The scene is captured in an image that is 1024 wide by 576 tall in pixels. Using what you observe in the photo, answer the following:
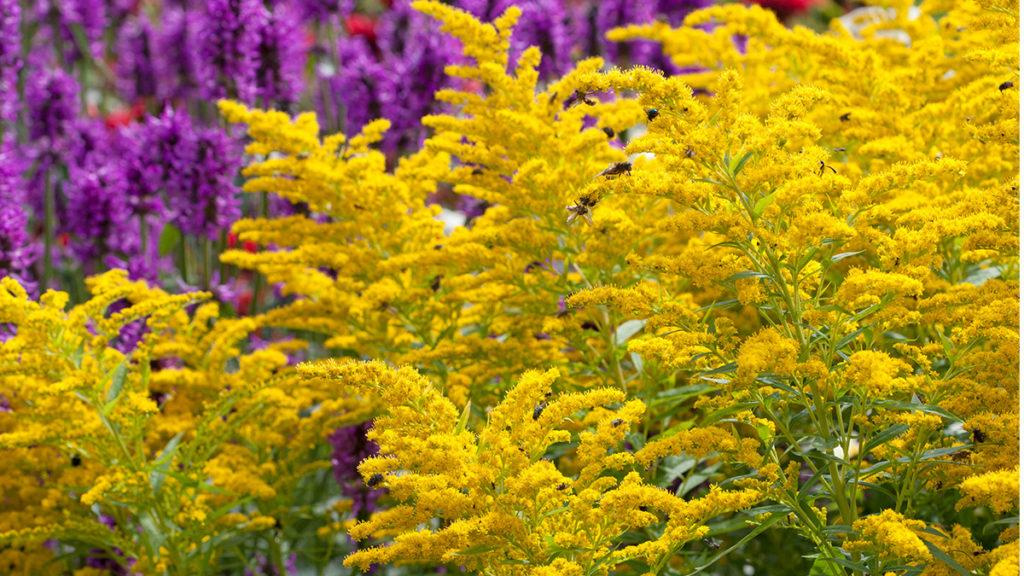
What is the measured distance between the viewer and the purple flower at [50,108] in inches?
→ 250

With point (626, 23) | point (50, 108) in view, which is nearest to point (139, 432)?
point (50, 108)

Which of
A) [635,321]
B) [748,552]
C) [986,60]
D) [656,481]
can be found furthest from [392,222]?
[986,60]

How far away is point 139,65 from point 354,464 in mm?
Result: 3935

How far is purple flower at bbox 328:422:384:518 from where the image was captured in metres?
4.65

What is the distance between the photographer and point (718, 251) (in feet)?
10.7

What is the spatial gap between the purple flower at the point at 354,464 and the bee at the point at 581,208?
1.31 m

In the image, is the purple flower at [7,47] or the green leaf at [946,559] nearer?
the green leaf at [946,559]

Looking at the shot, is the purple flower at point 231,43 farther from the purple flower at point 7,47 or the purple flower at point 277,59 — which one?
the purple flower at point 7,47

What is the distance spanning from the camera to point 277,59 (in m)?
6.02

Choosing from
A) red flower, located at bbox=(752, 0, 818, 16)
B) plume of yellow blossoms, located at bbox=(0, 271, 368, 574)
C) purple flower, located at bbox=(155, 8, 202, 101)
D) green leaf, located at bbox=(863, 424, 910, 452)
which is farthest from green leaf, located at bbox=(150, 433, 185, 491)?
red flower, located at bbox=(752, 0, 818, 16)

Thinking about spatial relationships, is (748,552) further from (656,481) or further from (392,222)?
(392,222)

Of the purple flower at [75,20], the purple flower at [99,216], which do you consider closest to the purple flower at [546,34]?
the purple flower at [99,216]

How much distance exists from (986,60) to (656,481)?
1475mm

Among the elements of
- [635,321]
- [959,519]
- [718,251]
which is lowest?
[959,519]
